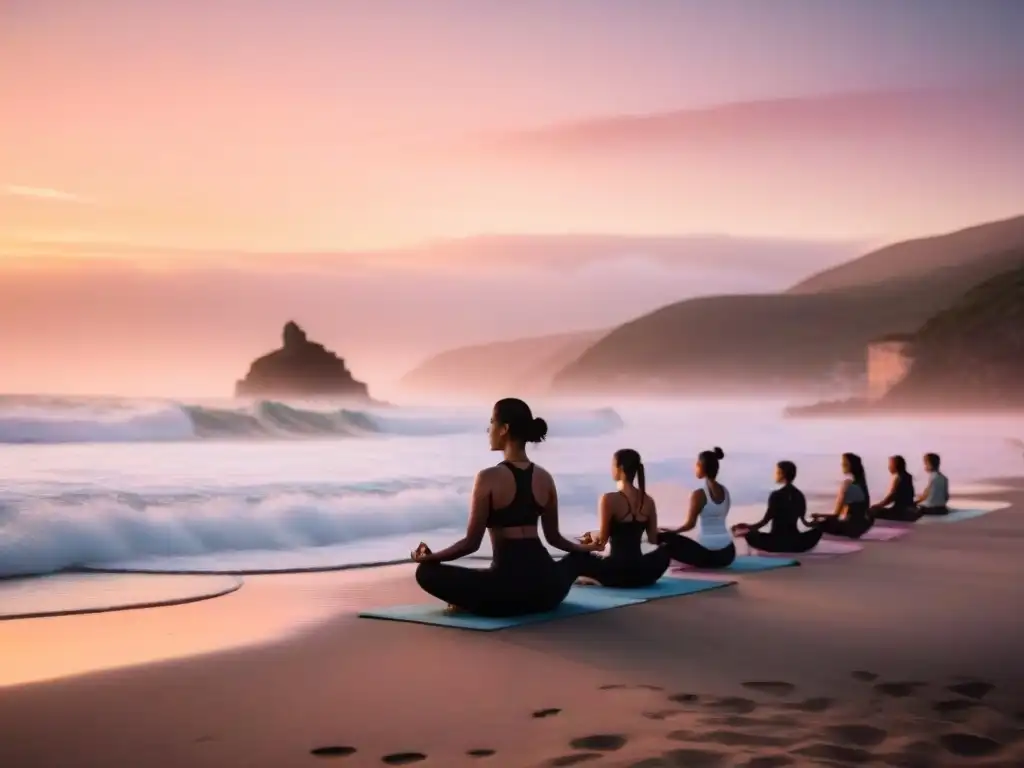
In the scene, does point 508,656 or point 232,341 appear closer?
point 508,656

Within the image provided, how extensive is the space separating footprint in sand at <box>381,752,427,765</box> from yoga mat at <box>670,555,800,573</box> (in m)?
3.91

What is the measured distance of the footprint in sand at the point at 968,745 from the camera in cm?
297

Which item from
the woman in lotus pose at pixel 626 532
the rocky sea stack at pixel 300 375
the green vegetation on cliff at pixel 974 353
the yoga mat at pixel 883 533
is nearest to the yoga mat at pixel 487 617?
the woman in lotus pose at pixel 626 532

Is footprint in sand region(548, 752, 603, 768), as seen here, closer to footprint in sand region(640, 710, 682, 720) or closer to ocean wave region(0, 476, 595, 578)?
footprint in sand region(640, 710, 682, 720)

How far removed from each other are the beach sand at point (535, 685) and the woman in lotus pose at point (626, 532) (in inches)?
14.5

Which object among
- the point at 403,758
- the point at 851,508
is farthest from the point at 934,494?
the point at 403,758

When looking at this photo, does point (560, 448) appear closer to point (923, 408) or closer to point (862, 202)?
point (862, 202)

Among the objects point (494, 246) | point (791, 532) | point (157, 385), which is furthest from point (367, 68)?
point (157, 385)

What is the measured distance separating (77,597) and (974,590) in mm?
4254

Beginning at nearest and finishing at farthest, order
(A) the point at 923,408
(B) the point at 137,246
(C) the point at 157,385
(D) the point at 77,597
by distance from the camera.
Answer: (D) the point at 77,597 → (B) the point at 137,246 → (C) the point at 157,385 → (A) the point at 923,408

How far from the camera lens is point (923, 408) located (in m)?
39.3

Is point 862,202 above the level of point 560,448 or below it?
above

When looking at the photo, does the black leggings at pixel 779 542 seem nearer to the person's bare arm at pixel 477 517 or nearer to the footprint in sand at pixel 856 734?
the person's bare arm at pixel 477 517

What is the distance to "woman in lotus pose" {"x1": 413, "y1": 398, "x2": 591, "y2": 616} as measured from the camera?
4.80 m
